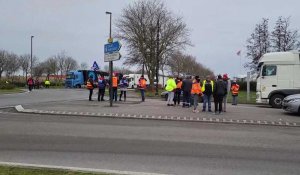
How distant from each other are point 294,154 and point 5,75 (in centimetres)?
9654

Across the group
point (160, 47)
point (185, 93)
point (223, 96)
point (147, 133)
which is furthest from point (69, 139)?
point (160, 47)

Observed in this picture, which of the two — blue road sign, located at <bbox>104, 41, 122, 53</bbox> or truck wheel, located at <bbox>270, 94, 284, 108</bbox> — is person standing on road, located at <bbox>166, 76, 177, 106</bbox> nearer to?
blue road sign, located at <bbox>104, 41, 122, 53</bbox>

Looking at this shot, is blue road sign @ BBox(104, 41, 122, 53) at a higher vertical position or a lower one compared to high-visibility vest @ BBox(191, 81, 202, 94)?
higher

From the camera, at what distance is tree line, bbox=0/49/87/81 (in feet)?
309

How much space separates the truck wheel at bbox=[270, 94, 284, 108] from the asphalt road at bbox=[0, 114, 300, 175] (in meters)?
10.4

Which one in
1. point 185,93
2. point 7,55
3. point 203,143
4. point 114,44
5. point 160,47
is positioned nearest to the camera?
point 203,143

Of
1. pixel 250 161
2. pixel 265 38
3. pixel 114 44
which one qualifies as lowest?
pixel 250 161

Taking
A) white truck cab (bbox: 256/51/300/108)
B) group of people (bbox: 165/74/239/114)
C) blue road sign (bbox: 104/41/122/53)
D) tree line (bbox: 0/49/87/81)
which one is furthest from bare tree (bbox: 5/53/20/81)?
blue road sign (bbox: 104/41/122/53)

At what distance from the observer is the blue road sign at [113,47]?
1931cm

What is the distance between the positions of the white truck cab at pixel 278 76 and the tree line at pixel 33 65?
68239 millimetres

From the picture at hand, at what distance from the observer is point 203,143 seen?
34.0 feet

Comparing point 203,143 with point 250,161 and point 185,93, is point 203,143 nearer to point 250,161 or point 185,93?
point 250,161

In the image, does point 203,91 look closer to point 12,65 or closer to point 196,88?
point 196,88

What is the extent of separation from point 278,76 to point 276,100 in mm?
1512
